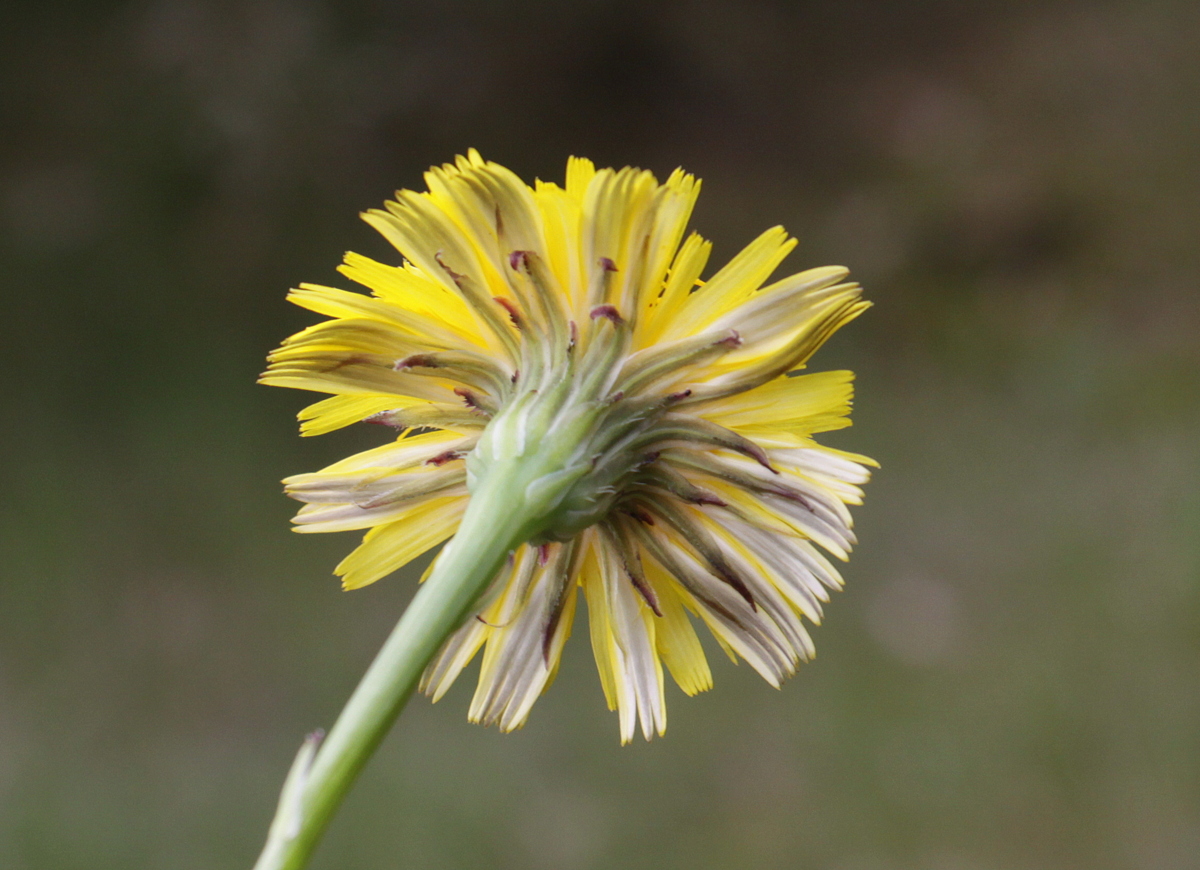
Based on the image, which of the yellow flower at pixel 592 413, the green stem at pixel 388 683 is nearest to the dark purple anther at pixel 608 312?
the yellow flower at pixel 592 413

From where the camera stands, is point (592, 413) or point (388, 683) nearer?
point (388, 683)

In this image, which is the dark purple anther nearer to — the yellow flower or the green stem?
the yellow flower

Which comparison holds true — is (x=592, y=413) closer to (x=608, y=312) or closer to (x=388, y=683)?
(x=608, y=312)

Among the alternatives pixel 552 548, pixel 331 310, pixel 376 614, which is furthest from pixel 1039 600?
pixel 331 310

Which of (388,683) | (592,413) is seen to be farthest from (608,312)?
(388,683)

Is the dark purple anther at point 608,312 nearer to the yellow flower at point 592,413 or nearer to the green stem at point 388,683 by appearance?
the yellow flower at point 592,413

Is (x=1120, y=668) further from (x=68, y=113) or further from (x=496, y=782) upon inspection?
(x=68, y=113)
